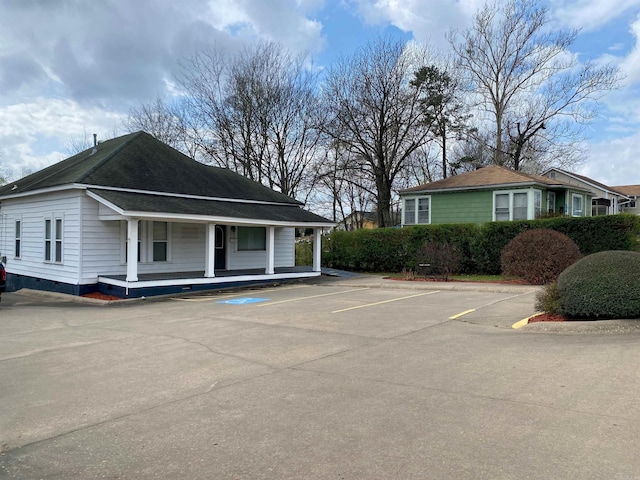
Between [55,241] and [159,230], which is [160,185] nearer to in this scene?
Result: [159,230]

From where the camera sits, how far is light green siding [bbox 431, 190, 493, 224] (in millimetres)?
25500

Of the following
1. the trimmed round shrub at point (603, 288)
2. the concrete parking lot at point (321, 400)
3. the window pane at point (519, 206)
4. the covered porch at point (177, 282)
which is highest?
the window pane at point (519, 206)

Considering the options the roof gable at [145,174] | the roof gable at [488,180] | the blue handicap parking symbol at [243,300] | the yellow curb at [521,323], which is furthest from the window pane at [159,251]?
the roof gable at [488,180]

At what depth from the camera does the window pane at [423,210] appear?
27891mm

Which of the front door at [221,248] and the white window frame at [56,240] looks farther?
the front door at [221,248]

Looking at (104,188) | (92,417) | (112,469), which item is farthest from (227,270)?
(112,469)

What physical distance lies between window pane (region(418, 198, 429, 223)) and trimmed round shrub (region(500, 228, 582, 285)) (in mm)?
10546

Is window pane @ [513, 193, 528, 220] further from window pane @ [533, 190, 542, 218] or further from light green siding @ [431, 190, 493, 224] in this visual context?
light green siding @ [431, 190, 493, 224]

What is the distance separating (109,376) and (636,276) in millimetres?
8683

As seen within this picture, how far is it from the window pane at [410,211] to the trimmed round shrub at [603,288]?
1934cm

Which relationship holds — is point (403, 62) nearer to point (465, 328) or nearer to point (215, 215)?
point (215, 215)

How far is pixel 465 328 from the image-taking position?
367 inches

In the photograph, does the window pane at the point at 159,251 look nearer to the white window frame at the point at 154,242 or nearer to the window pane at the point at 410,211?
the white window frame at the point at 154,242

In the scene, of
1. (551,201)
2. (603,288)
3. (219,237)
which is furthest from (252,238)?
(551,201)
